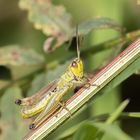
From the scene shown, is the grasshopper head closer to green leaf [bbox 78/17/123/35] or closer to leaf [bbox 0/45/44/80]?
green leaf [bbox 78/17/123/35]

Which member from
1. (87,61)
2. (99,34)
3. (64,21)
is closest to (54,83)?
(87,61)

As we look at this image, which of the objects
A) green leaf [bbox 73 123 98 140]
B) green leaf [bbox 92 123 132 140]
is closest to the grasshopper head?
green leaf [bbox 73 123 98 140]

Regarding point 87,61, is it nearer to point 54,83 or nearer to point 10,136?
point 54,83

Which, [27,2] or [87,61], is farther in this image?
[27,2]

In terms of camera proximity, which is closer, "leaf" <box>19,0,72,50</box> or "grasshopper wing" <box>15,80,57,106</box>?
"grasshopper wing" <box>15,80,57,106</box>

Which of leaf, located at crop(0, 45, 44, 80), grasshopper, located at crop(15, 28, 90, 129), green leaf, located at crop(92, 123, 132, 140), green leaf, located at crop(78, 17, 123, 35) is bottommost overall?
green leaf, located at crop(92, 123, 132, 140)

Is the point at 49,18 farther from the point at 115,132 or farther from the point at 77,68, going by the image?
the point at 115,132
